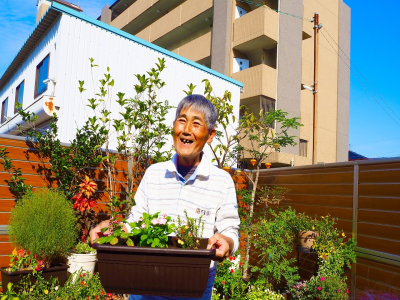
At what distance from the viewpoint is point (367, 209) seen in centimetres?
371

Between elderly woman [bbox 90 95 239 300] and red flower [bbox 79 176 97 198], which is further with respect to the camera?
red flower [bbox 79 176 97 198]

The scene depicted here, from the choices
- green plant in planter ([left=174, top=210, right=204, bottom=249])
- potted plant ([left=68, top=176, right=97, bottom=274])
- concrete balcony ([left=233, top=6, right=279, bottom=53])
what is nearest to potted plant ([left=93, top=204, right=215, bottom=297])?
green plant in planter ([left=174, top=210, right=204, bottom=249])

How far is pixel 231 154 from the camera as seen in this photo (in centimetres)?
553

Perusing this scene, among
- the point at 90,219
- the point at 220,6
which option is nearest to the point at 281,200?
the point at 90,219

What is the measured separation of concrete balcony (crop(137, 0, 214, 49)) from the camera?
14.2 metres

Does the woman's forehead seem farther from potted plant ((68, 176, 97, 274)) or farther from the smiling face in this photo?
potted plant ((68, 176, 97, 274))

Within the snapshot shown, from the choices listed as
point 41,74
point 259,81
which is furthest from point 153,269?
point 259,81

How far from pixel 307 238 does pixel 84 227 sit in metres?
2.92

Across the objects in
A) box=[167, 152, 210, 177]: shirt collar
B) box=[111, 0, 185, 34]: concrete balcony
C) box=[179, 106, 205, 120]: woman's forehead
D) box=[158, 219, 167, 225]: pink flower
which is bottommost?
box=[158, 219, 167, 225]: pink flower

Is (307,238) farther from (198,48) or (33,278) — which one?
(198,48)

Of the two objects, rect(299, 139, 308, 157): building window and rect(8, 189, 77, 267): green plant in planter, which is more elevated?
rect(299, 139, 308, 157): building window

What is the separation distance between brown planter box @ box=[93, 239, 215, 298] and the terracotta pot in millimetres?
3252

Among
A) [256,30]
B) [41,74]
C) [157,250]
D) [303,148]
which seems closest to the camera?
[157,250]

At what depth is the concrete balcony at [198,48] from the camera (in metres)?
13.9
